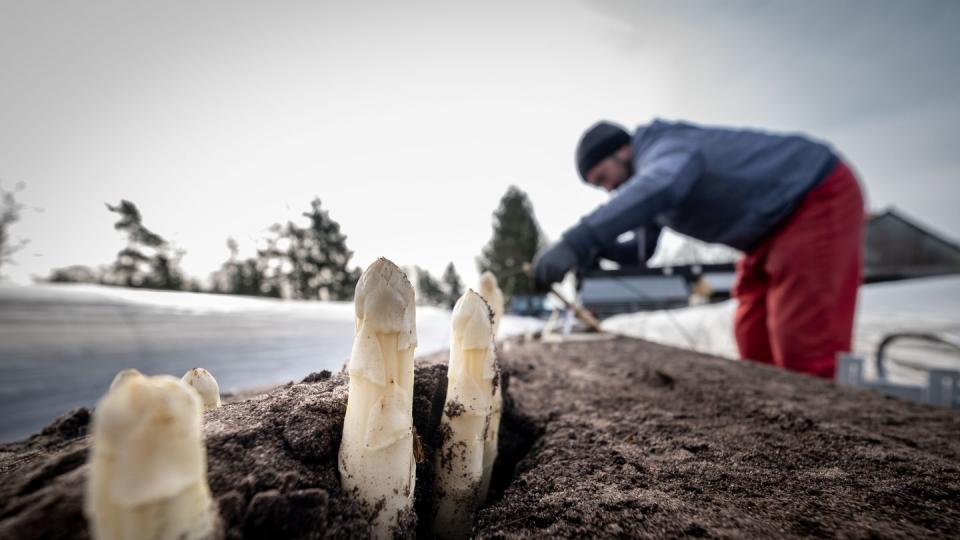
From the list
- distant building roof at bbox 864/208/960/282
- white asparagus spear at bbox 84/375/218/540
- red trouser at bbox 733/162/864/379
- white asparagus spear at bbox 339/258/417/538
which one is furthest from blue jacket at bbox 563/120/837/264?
distant building roof at bbox 864/208/960/282

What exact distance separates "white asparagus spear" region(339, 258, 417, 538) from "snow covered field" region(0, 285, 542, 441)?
663 millimetres

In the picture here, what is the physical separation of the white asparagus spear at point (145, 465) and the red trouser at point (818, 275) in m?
3.42

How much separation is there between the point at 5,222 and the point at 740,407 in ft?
10.1

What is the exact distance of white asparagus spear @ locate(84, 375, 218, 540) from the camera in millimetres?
309

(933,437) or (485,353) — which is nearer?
(485,353)

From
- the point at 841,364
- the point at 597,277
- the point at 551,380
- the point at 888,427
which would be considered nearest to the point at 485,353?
the point at 551,380

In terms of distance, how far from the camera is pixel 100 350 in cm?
→ 157

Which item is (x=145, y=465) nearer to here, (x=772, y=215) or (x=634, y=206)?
(x=634, y=206)

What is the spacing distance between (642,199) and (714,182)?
854mm

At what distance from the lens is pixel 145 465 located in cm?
32

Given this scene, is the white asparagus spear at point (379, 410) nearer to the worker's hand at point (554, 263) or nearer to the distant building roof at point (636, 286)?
the worker's hand at point (554, 263)

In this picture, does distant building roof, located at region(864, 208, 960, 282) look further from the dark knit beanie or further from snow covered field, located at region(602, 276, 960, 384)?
the dark knit beanie

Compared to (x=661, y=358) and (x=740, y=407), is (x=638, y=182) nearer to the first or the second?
(x=661, y=358)

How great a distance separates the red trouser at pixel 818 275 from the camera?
2406mm
